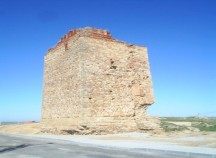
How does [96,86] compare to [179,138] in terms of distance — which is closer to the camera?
[179,138]

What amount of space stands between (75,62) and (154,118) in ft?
22.5

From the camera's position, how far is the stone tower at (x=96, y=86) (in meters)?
16.2

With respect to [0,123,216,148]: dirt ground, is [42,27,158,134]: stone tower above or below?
above

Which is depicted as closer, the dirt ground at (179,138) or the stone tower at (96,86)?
the dirt ground at (179,138)

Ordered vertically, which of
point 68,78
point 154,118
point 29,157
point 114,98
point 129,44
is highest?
point 129,44

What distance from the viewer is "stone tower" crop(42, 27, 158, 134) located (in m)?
16.2

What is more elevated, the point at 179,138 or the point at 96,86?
the point at 96,86

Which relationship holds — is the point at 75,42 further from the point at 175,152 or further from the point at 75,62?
the point at 175,152

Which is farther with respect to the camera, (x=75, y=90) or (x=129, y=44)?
(x=129, y=44)

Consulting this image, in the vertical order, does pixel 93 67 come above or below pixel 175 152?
above

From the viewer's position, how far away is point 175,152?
8.25 metres

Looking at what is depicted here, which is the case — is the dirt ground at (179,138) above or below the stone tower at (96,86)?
below

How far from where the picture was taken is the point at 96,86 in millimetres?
16625

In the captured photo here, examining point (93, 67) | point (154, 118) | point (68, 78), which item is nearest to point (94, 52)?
point (93, 67)
